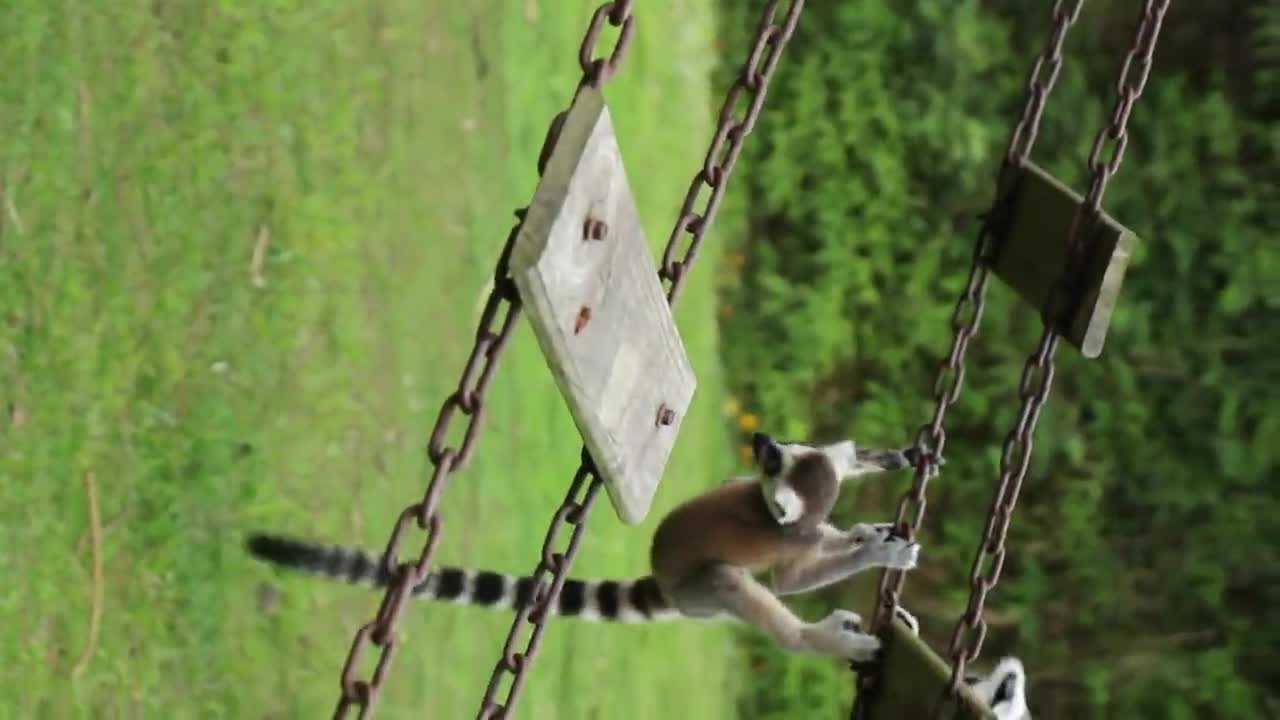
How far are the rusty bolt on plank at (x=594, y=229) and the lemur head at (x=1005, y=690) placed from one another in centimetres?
113

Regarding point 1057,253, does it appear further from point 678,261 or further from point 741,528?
point 741,528

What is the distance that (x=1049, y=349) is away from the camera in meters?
1.61

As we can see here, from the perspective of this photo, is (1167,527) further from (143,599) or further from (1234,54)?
(143,599)

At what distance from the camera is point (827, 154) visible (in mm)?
5461

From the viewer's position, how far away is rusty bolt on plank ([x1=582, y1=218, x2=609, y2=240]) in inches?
35.0

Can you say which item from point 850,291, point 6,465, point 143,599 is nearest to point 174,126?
point 6,465

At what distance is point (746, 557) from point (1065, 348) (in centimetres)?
303

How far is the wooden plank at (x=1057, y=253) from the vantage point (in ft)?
5.02

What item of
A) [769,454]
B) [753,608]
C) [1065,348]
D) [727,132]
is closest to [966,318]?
[769,454]

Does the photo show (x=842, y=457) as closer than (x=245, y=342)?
Yes

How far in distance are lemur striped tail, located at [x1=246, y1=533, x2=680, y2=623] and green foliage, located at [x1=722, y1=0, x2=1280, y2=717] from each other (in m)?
2.90

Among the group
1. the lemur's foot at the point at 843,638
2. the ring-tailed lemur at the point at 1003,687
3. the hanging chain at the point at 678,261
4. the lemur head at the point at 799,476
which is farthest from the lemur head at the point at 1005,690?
the hanging chain at the point at 678,261

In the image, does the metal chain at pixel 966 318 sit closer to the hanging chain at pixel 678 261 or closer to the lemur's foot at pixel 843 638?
the lemur's foot at pixel 843 638

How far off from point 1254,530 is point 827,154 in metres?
2.23
